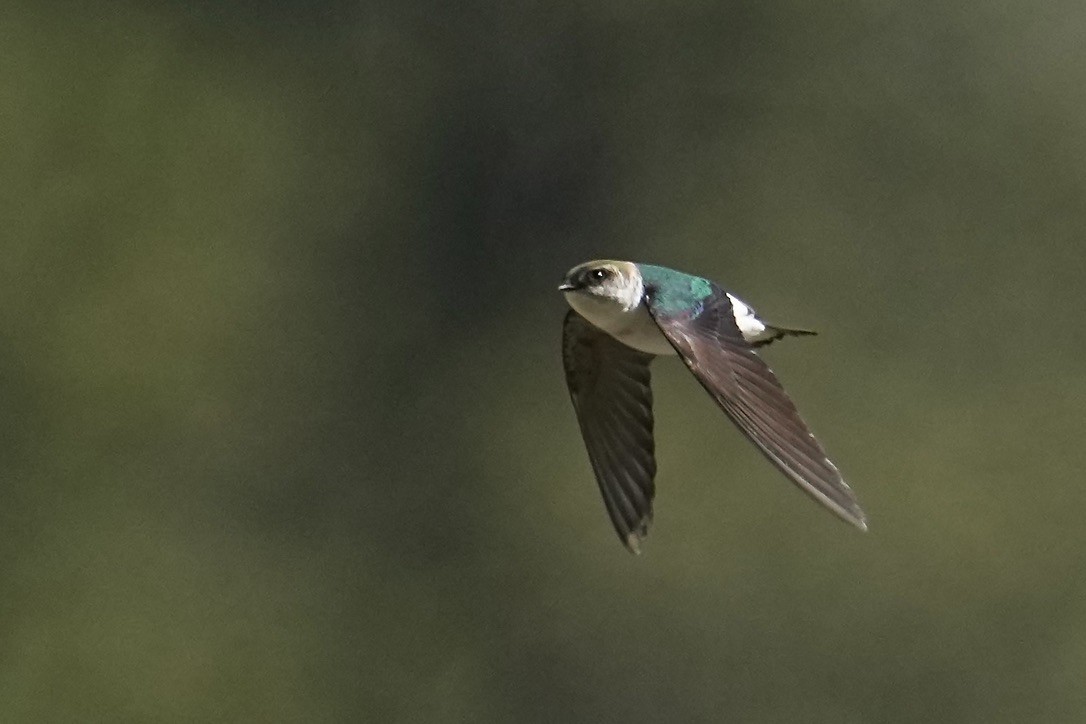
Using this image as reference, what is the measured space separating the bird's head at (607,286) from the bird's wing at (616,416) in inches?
5.6

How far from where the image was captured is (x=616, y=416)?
1.80 meters

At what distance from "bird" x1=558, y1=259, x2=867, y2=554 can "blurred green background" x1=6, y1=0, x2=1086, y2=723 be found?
2.86 m

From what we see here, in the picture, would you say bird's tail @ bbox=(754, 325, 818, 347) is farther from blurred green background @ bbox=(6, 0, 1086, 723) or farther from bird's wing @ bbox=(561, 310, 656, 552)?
blurred green background @ bbox=(6, 0, 1086, 723)

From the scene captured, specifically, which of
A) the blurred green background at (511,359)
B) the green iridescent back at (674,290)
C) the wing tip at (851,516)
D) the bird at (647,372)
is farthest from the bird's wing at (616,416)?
the blurred green background at (511,359)

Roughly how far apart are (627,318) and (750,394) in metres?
0.26

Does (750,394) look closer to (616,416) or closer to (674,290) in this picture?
(674,290)

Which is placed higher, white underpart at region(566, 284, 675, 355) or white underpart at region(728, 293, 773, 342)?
white underpart at region(728, 293, 773, 342)

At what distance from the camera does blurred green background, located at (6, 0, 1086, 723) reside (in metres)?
4.79

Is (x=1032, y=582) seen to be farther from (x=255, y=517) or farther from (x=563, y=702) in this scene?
(x=255, y=517)

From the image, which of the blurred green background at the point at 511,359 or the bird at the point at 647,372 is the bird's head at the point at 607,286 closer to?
the bird at the point at 647,372

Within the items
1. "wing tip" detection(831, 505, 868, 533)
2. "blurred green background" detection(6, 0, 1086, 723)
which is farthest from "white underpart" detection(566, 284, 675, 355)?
"blurred green background" detection(6, 0, 1086, 723)

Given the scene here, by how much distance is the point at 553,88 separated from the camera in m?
6.16

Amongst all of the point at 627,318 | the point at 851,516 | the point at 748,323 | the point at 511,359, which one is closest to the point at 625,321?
the point at 627,318

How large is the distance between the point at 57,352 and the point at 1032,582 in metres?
3.14
